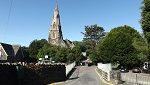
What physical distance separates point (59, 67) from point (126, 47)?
5277 cm

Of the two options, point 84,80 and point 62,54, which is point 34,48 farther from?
point 84,80

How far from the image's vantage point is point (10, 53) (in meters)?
114

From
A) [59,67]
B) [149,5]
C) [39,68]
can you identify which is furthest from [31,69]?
[149,5]

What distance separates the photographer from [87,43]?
584ft

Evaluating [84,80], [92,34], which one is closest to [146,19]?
[84,80]

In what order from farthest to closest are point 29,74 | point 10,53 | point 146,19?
point 10,53 < point 146,19 < point 29,74

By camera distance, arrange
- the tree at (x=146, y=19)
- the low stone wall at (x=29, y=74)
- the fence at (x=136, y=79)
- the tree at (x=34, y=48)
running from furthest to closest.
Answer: the tree at (x=34, y=48), the tree at (x=146, y=19), the fence at (x=136, y=79), the low stone wall at (x=29, y=74)

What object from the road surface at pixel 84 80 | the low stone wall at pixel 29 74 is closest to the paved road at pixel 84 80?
the road surface at pixel 84 80

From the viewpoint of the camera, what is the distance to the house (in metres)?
108

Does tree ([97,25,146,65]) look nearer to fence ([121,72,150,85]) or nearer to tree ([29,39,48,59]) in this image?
fence ([121,72,150,85])

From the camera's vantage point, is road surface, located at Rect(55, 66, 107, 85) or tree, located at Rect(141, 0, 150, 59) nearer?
road surface, located at Rect(55, 66, 107, 85)

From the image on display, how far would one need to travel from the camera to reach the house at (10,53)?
10793 cm

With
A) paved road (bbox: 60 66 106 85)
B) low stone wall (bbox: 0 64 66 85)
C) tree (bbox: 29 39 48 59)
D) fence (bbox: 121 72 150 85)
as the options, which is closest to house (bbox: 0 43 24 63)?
paved road (bbox: 60 66 106 85)

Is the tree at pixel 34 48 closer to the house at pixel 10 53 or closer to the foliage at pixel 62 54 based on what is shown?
the foliage at pixel 62 54
